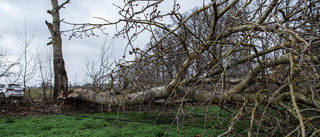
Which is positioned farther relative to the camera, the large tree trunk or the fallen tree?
the large tree trunk

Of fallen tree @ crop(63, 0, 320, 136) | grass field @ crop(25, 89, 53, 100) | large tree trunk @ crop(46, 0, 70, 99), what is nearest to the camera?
fallen tree @ crop(63, 0, 320, 136)

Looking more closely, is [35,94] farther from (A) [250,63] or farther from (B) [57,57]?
(A) [250,63]

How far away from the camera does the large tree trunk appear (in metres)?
8.75

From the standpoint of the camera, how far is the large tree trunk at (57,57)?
28.7 feet

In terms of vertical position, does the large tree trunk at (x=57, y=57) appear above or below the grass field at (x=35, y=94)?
above

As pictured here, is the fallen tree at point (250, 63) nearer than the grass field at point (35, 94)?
Yes

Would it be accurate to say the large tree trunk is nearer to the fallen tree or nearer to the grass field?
the grass field

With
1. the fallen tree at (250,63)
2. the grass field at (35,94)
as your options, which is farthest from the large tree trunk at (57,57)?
the fallen tree at (250,63)

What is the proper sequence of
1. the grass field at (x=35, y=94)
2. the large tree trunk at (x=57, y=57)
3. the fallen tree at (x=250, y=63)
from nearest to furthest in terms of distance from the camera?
the fallen tree at (x=250, y=63)
the large tree trunk at (x=57, y=57)
the grass field at (x=35, y=94)

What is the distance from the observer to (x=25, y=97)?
29.9 feet

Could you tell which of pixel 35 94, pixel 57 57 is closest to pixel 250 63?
pixel 57 57

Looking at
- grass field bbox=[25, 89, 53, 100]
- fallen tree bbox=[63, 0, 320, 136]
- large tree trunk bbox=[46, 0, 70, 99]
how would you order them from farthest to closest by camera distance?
1. grass field bbox=[25, 89, 53, 100]
2. large tree trunk bbox=[46, 0, 70, 99]
3. fallen tree bbox=[63, 0, 320, 136]

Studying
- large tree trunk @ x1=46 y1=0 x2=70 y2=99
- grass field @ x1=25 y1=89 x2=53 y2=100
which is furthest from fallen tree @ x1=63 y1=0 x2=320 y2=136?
grass field @ x1=25 y1=89 x2=53 y2=100

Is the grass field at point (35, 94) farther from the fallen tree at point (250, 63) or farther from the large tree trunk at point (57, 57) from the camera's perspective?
the fallen tree at point (250, 63)
